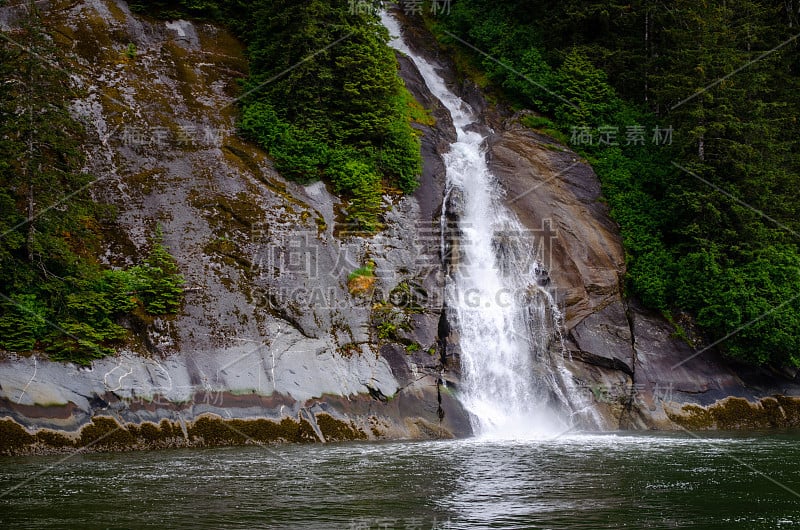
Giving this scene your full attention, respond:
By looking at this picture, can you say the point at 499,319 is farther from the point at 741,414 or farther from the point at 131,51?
the point at 131,51

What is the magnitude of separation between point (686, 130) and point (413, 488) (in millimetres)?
17513

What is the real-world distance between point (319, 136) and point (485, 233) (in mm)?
6366

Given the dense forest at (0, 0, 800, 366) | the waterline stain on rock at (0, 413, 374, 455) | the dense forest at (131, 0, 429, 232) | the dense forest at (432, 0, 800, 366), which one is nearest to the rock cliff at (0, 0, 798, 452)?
the waterline stain on rock at (0, 413, 374, 455)

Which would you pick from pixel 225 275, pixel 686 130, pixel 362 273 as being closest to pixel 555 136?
pixel 686 130

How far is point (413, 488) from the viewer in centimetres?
989

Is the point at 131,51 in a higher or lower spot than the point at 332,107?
higher

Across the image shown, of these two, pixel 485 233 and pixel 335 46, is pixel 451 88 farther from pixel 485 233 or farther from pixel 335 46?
pixel 485 233

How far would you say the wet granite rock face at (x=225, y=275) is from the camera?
15.3 metres

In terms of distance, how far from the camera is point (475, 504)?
8.90 m

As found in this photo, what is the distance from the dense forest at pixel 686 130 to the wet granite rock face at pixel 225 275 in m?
7.07

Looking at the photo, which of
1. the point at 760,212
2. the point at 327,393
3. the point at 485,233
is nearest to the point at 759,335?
the point at 760,212

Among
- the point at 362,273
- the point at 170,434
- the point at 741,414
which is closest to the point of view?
the point at 170,434

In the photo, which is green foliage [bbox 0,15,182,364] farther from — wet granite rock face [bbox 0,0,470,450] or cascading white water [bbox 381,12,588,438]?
cascading white water [bbox 381,12,588,438]

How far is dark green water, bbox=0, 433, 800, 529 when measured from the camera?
26.2ft
